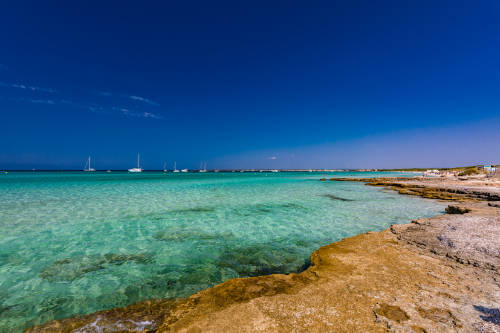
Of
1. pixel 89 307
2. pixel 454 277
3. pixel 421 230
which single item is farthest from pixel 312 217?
pixel 89 307

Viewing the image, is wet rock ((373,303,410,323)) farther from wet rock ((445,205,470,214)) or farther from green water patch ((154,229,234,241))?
wet rock ((445,205,470,214))

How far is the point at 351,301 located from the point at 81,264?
22.8 ft

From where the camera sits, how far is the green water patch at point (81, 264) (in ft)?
18.2

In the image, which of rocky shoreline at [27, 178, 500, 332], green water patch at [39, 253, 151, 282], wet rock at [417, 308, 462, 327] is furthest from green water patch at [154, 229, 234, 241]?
wet rock at [417, 308, 462, 327]

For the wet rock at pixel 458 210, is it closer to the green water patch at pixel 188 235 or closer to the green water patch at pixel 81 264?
the green water patch at pixel 188 235

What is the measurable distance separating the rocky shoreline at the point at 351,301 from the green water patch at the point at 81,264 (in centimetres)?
228

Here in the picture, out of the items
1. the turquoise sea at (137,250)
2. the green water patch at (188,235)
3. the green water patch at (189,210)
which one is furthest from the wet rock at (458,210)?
the green water patch at (189,210)

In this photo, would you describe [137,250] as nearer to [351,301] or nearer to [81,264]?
[81,264]

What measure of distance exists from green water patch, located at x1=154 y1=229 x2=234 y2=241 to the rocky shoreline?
4.14 metres

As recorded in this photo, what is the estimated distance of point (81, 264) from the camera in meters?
6.18

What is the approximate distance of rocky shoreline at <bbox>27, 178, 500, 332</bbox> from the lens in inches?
116

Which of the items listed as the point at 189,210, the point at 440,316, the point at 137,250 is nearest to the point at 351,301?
the point at 440,316

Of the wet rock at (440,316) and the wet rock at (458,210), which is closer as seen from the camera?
the wet rock at (440,316)

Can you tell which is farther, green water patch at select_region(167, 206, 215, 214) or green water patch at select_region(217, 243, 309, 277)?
green water patch at select_region(167, 206, 215, 214)
